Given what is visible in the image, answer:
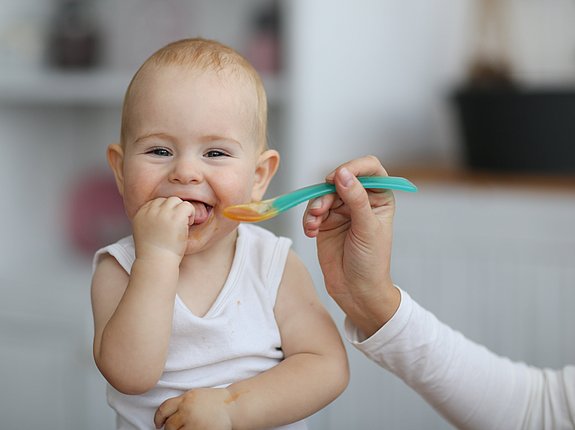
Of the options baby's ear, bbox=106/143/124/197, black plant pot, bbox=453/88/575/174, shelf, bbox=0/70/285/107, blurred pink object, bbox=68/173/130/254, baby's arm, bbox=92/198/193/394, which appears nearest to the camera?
baby's arm, bbox=92/198/193/394

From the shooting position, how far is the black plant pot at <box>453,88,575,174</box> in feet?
5.56

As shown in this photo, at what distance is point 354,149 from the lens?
2.06 meters

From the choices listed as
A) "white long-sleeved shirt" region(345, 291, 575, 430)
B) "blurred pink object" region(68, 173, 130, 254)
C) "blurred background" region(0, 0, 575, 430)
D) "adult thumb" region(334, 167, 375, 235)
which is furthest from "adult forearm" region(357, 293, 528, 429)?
"blurred pink object" region(68, 173, 130, 254)

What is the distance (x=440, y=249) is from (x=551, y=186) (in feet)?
0.87

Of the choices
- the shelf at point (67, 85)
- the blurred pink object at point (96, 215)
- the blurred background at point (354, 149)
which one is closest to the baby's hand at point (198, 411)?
the blurred background at point (354, 149)

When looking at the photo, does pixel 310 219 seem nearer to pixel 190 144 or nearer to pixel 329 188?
pixel 329 188

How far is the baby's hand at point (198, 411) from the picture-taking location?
716mm

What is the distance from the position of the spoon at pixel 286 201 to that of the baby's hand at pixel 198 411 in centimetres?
16

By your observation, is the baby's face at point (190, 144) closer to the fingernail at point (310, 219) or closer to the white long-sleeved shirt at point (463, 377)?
the fingernail at point (310, 219)

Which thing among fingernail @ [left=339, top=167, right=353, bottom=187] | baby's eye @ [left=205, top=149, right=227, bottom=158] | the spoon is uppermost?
baby's eye @ [left=205, top=149, right=227, bottom=158]

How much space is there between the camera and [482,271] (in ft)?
5.77

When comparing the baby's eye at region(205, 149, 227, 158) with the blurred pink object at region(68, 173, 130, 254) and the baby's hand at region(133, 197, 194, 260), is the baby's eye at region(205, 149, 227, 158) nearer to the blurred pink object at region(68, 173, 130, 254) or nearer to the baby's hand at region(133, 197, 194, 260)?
the baby's hand at region(133, 197, 194, 260)

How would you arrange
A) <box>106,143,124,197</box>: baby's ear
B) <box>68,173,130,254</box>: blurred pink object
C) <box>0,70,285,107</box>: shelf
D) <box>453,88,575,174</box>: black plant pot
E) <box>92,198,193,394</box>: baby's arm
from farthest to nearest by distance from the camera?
<box>68,173,130,254</box>: blurred pink object, <box>0,70,285,107</box>: shelf, <box>453,88,575,174</box>: black plant pot, <box>106,143,124,197</box>: baby's ear, <box>92,198,193,394</box>: baby's arm

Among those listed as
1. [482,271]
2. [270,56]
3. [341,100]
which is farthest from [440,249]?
[270,56]
